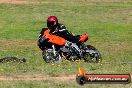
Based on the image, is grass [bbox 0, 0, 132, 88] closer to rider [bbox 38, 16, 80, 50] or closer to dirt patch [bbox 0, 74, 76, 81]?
dirt patch [bbox 0, 74, 76, 81]

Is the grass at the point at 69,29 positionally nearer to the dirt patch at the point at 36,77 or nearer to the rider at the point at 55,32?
the dirt patch at the point at 36,77

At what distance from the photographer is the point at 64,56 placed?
1705 centimetres

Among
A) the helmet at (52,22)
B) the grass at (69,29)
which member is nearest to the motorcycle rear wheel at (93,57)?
the grass at (69,29)

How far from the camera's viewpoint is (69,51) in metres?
16.9

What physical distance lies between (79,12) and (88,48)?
23.2 m

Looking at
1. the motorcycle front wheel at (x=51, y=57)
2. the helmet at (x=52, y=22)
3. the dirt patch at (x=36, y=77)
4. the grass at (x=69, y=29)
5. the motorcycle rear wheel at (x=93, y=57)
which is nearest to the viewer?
the dirt patch at (x=36, y=77)

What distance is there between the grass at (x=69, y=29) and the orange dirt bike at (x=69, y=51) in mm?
538

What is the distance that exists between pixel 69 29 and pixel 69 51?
49.1 ft

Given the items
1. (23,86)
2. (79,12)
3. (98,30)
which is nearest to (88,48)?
(23,86)

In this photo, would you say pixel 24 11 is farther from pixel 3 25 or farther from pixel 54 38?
pixel 54 38

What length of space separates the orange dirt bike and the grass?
21.2 inches

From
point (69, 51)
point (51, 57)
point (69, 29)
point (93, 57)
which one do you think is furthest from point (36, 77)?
point (69, 29)

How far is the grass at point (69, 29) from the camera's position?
44.6 ft

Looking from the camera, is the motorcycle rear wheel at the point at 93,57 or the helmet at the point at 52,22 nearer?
the helmet at the point at 52,22
